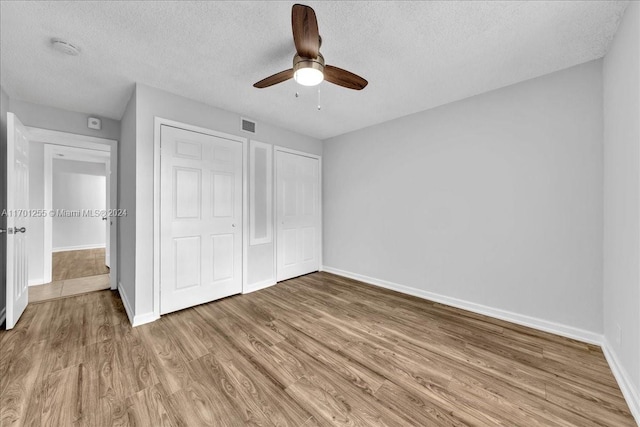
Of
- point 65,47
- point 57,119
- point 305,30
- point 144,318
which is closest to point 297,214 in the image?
point 144,318

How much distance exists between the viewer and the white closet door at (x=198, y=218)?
2.73m

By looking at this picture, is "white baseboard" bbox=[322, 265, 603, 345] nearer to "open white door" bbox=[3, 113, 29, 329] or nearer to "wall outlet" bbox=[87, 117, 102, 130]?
"open white door" bbox=[3, 113, 29, 329]

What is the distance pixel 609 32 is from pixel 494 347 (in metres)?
2.55

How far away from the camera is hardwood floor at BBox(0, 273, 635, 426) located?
1.43m

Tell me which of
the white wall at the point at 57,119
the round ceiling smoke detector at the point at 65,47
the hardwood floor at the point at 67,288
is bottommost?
the hardwood floor at the point at 67,288

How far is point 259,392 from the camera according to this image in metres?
1.60

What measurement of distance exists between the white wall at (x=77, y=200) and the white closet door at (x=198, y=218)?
571 cm

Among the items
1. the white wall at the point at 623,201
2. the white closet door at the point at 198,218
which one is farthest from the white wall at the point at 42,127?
the white wall at the point at 623,201

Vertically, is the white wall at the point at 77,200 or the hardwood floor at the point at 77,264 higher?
the white wall at the point at 77,200

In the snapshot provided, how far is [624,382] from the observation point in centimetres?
160

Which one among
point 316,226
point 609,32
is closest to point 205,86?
point 316,226

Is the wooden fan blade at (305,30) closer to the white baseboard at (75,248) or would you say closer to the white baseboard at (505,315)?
the white baseboard at (505,315)

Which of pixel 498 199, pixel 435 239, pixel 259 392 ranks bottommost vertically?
Result: pixel 259 392

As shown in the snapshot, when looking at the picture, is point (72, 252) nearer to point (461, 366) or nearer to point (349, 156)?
point (349, 156)
